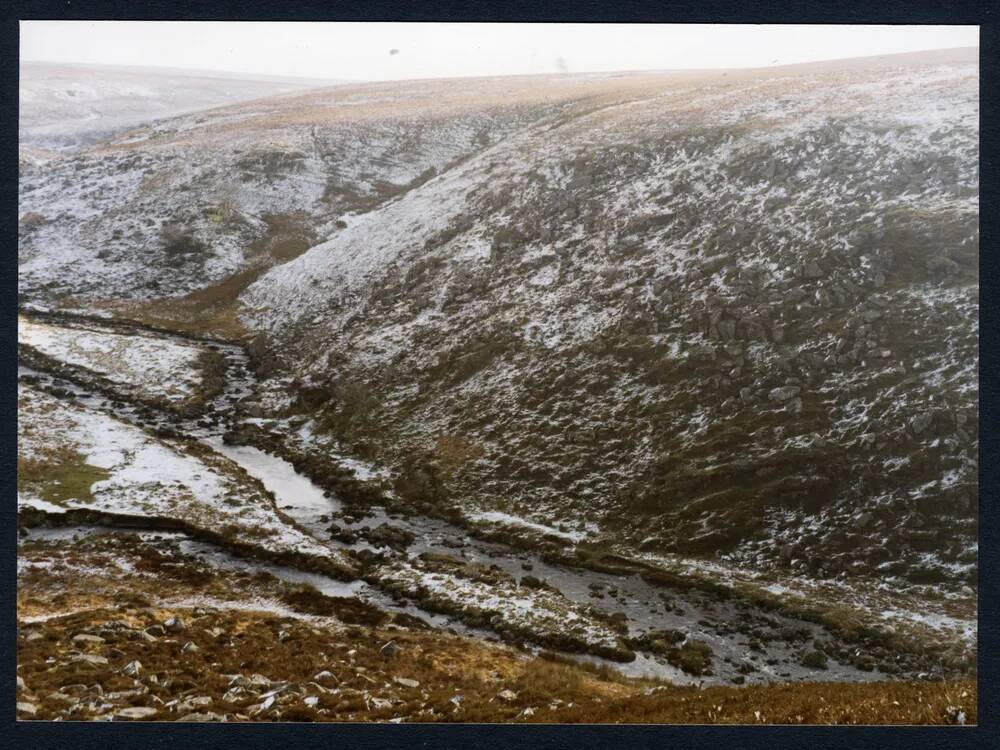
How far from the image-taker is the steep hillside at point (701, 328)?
1116 centimetres

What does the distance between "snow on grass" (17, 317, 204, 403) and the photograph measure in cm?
10

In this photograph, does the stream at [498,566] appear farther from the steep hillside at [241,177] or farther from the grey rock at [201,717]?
the steep hillside at [241,177]

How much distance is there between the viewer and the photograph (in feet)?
32.7

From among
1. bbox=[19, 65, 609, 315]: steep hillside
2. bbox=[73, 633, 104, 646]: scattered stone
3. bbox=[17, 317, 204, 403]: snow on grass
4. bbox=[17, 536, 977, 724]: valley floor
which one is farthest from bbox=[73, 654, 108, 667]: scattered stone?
bbox=[19, 65, 609, 315]: steep hillside

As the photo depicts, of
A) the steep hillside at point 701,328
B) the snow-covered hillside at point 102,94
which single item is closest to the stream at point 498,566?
the steep hillside at point 701,328

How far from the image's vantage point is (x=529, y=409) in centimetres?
1407

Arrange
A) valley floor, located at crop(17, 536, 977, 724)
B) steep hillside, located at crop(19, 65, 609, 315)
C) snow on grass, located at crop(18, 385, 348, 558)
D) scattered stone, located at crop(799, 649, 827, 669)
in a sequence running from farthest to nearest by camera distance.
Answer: steep hillside, located at crop(19, 65, 609, 315) < snow on grass, located at crop(18, 385, 348, 558) < scattered stone, located at crop(799, 649, 827, 669) < valley floor, located at crop(17, 536, 977, 724)

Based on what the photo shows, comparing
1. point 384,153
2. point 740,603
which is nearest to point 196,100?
point 384,153

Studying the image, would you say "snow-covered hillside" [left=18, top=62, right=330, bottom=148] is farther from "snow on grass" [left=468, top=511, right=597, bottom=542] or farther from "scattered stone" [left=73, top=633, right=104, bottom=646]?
"snow on grass" [left=468, top=511, right=597, bottom=542]

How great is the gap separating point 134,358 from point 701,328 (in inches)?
460

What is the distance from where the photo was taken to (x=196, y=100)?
1599 centimetres

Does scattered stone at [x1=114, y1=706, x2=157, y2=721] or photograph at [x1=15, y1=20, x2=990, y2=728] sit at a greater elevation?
photograph at [x1=15, y1=20, x2=990, y2=728]

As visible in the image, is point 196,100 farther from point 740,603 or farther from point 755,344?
point 740,603

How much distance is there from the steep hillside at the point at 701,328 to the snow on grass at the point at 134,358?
1998 millimetres
